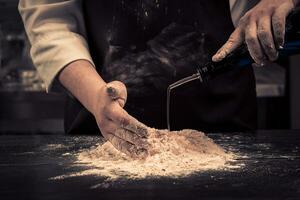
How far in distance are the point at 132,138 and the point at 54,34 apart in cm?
62

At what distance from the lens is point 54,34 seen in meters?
1.54

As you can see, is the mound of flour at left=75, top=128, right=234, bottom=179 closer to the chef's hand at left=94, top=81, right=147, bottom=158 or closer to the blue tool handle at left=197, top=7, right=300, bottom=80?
the chef's hand at left=94, top=81, right=147, bottom=158

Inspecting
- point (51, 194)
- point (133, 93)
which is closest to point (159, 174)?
point (51, 194)

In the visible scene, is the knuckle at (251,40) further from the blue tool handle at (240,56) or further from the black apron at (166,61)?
the black apron at (166,61)

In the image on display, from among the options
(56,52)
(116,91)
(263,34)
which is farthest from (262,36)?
(56,52)

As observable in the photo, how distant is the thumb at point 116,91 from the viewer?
3.70ft

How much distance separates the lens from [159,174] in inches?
34.1

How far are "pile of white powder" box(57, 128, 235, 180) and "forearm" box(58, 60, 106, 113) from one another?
0.61ft

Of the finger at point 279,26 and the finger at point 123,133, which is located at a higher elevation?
the finger at point 279,26

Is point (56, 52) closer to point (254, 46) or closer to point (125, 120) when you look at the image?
point (125, 120)

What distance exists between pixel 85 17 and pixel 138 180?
37.9 inches

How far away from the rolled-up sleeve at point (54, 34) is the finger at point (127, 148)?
406 millimetres

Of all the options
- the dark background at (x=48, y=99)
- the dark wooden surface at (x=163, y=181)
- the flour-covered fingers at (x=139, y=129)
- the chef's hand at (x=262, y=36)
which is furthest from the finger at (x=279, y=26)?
the dark background at (x=48, y=99)

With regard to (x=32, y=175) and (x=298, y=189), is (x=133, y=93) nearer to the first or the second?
(x=32, y=175)
